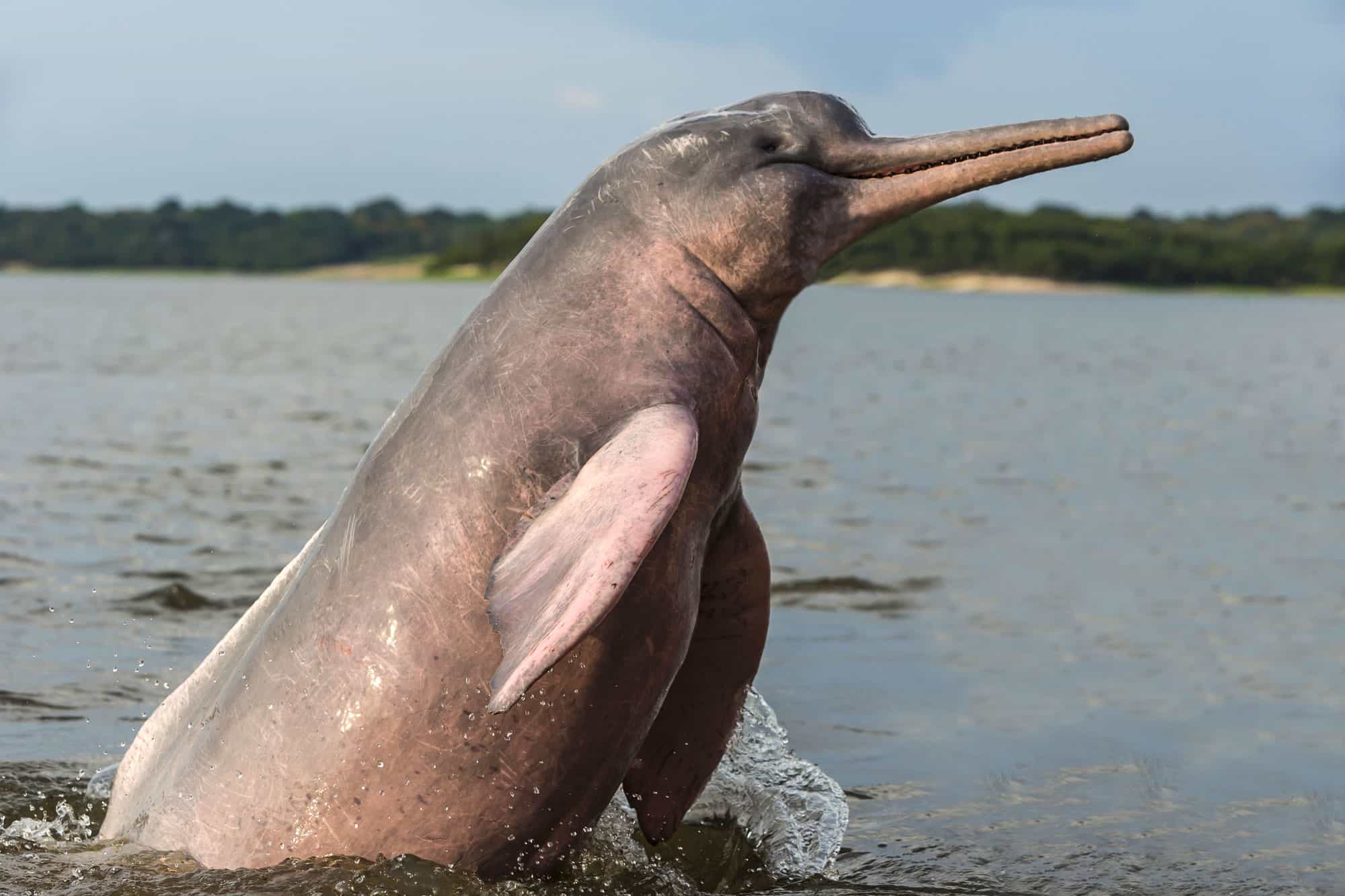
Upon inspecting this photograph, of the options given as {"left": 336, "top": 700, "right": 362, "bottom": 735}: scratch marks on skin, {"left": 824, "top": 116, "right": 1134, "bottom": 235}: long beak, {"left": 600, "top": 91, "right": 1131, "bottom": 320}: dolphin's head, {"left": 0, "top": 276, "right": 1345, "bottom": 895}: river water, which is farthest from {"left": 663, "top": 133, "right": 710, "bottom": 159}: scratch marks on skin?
{"left": 0, "top": 276, "right": 1345, "bottom": 895}: river water

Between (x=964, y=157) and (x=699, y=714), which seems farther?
(x=699, y=714)

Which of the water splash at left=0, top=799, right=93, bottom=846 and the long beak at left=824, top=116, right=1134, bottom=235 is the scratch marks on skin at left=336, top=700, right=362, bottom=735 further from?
the long beak at left=824, top=116, right=1134, bottom=235

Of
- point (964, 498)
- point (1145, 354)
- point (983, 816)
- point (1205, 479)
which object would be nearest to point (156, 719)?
point (983, 816)

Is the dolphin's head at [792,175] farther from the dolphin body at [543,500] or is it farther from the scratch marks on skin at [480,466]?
the scratch marks on skin at [480,466]

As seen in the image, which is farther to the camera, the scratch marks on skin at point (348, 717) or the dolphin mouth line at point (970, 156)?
the dolphin mouth line at point (970, 156)

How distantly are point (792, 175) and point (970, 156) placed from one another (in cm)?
64

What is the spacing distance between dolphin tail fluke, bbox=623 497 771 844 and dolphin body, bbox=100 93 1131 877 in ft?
2.84

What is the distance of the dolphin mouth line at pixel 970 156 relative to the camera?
5316 millimetres

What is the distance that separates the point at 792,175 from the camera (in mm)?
5320

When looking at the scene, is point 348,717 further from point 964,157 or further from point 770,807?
point 964,157

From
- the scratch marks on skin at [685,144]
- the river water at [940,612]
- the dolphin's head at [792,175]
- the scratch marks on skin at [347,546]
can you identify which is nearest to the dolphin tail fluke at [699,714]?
the river water at [940,612]

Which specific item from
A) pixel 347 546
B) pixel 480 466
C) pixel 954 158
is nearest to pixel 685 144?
pixel 954 158

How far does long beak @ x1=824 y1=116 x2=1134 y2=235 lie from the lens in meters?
5.29

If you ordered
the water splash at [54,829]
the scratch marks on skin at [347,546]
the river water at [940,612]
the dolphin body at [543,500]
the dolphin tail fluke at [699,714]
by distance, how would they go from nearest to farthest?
the dolphin body at [543,500], the scratch marks on skin at [347,546], the dolphin tail fluke at [699,714], the water splash at [54,829], the river water at [940,612]
